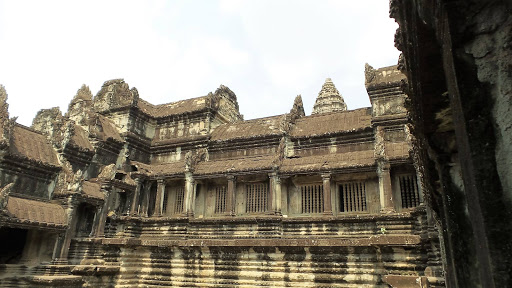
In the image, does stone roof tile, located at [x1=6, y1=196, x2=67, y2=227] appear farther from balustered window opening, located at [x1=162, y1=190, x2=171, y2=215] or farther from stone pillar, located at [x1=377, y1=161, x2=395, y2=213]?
stone pillar, located at [x1=377, y1=161, x2=395, y2=213]

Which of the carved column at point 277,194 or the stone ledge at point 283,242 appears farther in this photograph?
the carved column at point 277,194

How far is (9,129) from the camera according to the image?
14.4 m

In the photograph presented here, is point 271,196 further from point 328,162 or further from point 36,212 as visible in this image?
point 36,212

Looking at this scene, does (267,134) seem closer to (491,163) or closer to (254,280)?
(254,280)

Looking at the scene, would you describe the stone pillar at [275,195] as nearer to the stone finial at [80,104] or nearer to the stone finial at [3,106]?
the stone finial at [80,104]

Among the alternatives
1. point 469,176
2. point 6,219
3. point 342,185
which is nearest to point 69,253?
point 6,219

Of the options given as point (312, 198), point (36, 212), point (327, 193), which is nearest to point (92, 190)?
point (36, 212)

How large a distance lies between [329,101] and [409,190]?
24.8 metres

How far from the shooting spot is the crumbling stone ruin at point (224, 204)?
12992 millimetres

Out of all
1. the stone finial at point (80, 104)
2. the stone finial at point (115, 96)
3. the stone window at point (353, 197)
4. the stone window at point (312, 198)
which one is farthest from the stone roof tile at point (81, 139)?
the stone window at point (353, 197)

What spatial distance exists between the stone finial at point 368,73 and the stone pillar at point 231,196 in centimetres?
772

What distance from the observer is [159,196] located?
17953mm

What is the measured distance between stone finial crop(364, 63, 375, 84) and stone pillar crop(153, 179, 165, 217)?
11003 millimetres

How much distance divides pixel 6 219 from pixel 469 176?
14.1 m
